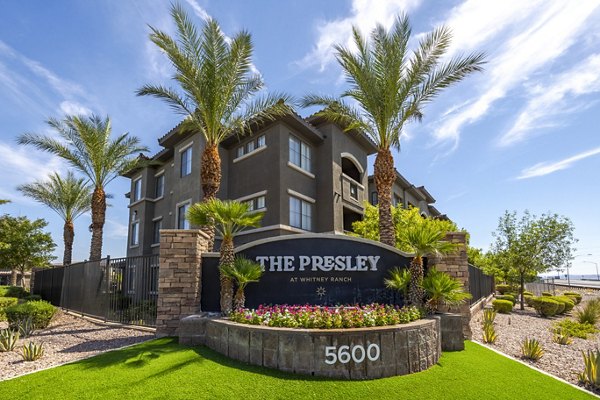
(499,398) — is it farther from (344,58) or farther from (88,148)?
(88,148)

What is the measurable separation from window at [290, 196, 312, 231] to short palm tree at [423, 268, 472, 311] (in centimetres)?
979

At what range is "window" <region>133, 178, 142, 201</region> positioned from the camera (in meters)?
27.9

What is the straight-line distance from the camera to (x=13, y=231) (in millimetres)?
29719

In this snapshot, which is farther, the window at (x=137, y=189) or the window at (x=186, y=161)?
the window at (x=137, y=189)

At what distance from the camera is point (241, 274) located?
31.3 ft

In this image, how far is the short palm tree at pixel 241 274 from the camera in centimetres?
952

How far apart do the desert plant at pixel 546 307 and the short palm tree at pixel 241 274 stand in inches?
729

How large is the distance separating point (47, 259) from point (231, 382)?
35.1 metres

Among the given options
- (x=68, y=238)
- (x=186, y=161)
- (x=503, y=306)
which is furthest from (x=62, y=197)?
(x=503, y=306)

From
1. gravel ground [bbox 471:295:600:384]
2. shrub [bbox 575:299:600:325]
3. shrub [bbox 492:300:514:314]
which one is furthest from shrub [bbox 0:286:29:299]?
shrub [bbox 575:299:600:325]

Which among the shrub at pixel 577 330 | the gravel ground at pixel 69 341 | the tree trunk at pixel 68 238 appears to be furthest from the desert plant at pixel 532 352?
the tree trunk at pixel 68 238

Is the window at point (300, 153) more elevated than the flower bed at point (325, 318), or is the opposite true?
the window at point (300, 153)

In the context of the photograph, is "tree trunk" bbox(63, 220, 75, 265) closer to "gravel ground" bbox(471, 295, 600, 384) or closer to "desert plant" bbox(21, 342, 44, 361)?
"desert plant" bbox(21, 342, 44, 361)

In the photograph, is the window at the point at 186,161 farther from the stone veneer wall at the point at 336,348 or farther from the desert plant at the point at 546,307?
the desert plant at the point at 546,307
